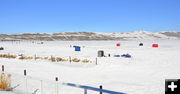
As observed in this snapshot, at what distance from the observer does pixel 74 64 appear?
86.1ft

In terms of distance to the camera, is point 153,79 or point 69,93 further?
point 153,79

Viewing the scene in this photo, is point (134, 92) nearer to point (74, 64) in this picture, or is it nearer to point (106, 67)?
point (106, 67)

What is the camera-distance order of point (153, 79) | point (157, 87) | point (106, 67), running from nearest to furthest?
point (157, 87), point (153, 79), point (106, 67)

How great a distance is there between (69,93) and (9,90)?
139 inches

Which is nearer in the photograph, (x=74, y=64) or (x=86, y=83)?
(x=86, y=83)

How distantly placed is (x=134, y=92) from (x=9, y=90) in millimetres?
6619

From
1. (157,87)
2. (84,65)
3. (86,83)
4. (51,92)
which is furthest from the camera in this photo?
(84,65)

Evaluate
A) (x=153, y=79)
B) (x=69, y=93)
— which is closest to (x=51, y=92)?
(x=69, y=93)

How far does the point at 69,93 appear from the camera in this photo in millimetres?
12734

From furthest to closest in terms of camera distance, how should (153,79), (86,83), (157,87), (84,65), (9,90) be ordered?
1. (84,65)
2. (153,79)
3. (86,83)
4. (157,87)
5. (9,90)

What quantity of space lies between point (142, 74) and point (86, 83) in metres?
5.55

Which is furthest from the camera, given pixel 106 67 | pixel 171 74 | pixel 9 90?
pixel 106 67

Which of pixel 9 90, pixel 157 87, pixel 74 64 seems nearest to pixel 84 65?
pixel 74 64

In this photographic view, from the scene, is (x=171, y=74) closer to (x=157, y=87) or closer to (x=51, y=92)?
(x=157, y=87)
